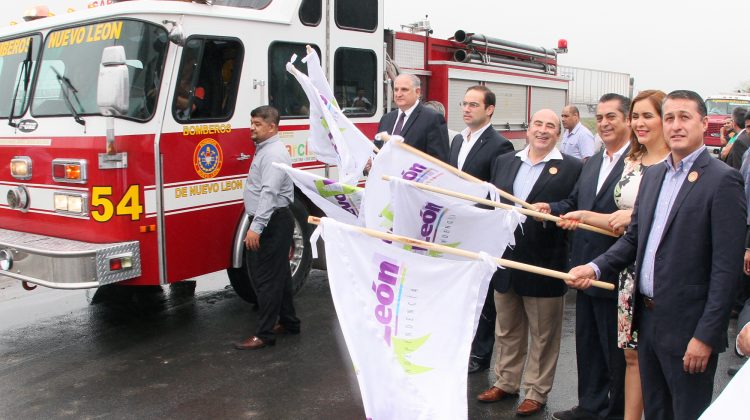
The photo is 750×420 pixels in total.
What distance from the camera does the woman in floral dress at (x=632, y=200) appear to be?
3.63m

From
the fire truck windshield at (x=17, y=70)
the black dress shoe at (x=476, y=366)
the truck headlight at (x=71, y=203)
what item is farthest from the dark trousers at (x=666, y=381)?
the fire truck windshield at (x=17, y=70)

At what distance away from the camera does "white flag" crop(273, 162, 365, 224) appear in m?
4.66

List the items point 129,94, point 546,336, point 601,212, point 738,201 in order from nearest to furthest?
point 738,201, point 601,212, point 546,336, point 129,94

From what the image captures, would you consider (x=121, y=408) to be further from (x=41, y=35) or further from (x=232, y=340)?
(x=41, y=35)

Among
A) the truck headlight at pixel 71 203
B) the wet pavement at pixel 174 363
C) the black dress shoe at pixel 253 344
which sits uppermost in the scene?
the truck headlight at pixel 71 203

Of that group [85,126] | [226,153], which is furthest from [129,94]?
[226,153]

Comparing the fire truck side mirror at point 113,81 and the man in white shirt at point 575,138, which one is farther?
the man in white shirt at point 575,138

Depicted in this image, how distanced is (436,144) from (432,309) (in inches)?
114

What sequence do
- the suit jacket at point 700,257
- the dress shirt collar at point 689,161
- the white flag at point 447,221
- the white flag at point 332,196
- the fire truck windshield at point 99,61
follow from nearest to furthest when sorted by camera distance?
the suit jacket at point 700,257
the dress shirt collar at point 689,161
the white flag at point 447,221
the white flag at point 332,196
the fire truck windshield at point 99,61

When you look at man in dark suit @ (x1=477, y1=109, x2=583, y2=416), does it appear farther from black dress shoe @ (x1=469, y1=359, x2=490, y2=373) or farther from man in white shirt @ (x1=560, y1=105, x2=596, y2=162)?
man in white shirt @ (x1=560, y1=105, x2=596, y2=162)

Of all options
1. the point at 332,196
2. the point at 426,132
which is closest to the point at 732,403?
the point at 332,196

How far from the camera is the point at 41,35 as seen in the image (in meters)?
6.10

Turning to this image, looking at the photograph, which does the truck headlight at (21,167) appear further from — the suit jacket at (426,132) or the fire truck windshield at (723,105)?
the fire truck windshield at (723,105)

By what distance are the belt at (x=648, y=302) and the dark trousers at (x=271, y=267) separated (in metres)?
3.14
